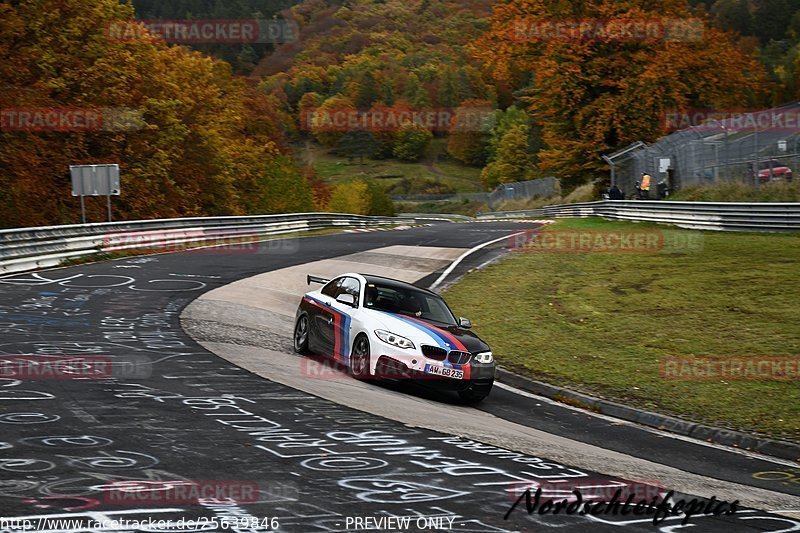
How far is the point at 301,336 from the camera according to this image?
14.1 meters

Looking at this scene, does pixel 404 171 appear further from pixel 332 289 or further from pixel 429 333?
pixel 429 333

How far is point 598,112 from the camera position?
50875 millimetres

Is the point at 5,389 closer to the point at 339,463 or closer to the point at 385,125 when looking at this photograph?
the point at 339,463

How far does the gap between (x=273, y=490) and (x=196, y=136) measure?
2119 inches

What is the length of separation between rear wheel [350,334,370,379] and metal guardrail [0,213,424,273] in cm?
1233

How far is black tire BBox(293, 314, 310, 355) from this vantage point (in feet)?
45.9

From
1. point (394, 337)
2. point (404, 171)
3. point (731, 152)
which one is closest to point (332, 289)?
point (394, 337)

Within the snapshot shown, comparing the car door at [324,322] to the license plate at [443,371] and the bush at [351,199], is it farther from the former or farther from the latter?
the bush at [351,199]

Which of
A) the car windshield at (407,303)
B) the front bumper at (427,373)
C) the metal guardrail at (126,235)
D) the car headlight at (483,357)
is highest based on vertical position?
the metal guardrail at (126,235)

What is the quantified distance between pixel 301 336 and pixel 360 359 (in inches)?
91.3

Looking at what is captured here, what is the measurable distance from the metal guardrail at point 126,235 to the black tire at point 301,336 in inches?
401

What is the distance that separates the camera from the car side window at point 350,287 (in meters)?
13.1

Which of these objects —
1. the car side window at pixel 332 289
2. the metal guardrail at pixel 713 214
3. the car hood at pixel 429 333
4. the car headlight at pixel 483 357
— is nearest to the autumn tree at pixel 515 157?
the metal guardrail at pixel 713 214

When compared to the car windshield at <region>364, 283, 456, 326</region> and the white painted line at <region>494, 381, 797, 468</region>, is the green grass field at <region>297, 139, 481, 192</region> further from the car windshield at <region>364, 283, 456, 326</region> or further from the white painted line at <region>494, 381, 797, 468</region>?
the white painted line at <region>494, 381, 797, 468</region>
